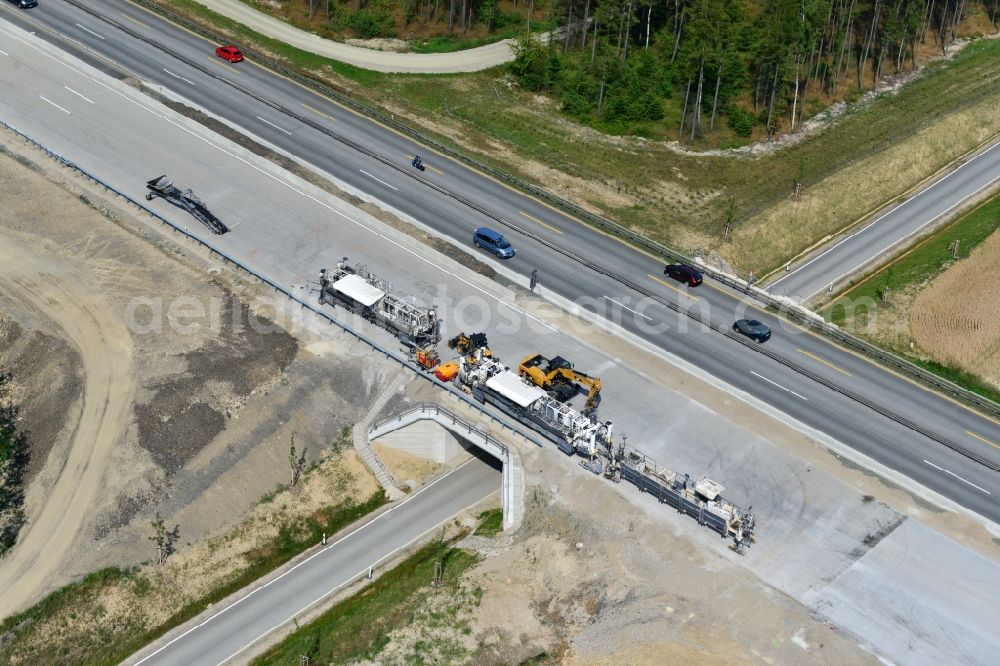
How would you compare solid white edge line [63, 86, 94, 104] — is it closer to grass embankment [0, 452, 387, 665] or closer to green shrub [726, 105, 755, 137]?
grass embankment [0, 452, 387, 665]

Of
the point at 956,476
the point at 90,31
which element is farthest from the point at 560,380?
the point at 90,31

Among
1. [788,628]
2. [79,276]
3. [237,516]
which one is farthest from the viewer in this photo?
[79,276]

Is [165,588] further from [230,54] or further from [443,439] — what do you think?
[230,54]

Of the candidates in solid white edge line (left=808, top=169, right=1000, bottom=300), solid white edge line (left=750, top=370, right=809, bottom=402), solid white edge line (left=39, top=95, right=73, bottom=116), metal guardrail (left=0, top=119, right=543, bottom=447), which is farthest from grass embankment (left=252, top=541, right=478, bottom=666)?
solid white edge line (left=39, top=95, right=73, bottom=116)

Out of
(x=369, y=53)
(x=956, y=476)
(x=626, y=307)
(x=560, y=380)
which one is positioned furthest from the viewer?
(x=369, y=53)

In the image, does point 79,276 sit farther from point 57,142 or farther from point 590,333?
point 590,333

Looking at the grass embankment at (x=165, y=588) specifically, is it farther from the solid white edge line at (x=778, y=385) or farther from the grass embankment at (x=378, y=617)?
the solid white edge line at (x=778, y=385)

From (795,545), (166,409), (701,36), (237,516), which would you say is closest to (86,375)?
(166,409)

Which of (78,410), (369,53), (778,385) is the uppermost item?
(369,53)
